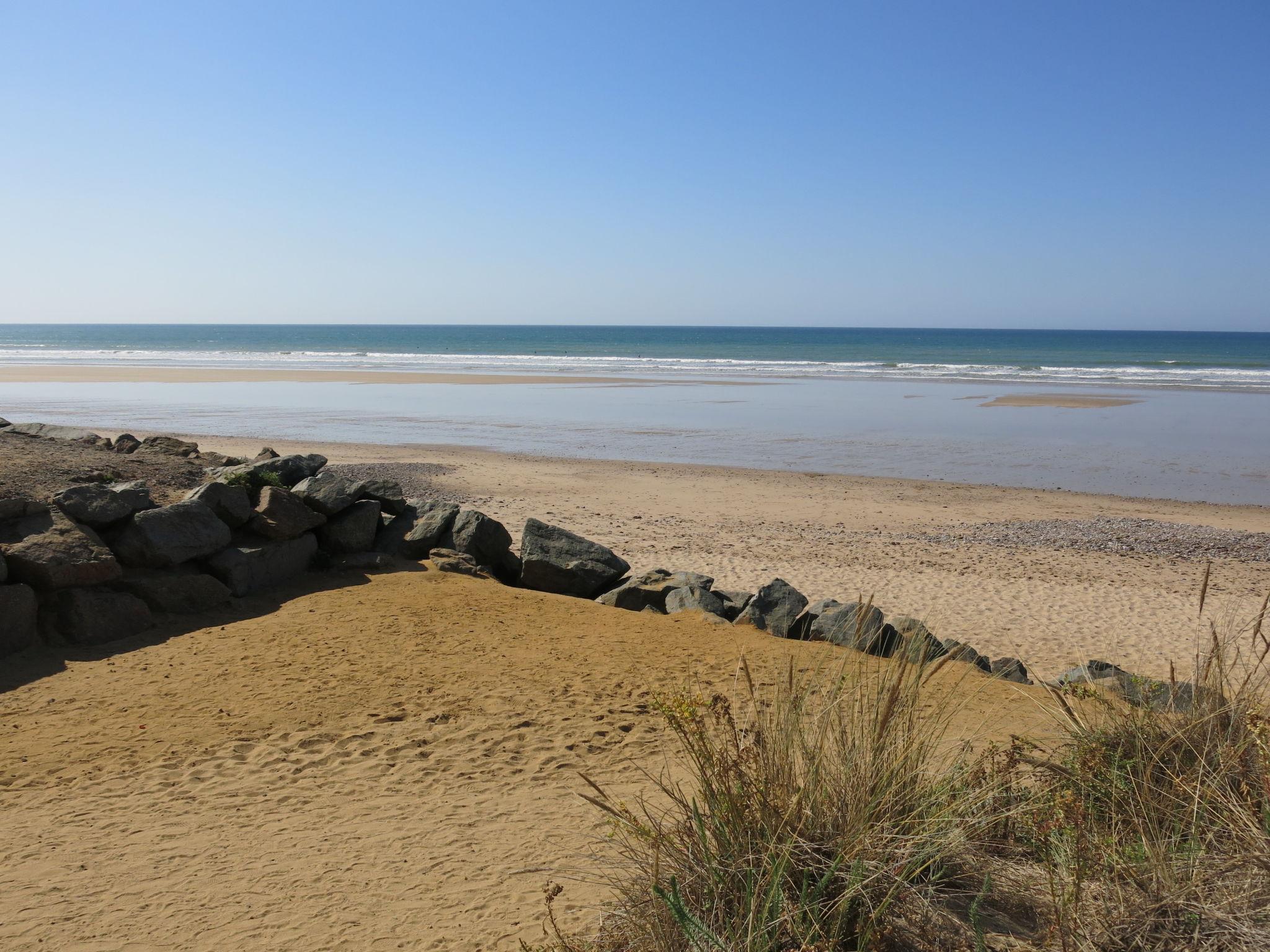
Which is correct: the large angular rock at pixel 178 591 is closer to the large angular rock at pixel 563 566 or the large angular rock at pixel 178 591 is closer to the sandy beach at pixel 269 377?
the large angular rock at pixel 563 566

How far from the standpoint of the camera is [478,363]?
59.6 m

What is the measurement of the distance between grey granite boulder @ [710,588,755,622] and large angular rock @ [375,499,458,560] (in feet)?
9.37

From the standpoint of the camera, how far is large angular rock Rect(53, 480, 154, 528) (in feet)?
25.5

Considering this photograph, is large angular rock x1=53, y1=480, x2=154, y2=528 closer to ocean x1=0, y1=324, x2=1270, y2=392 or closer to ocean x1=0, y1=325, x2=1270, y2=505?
ocean x1=0, y1=325, x2=1270, y2=505

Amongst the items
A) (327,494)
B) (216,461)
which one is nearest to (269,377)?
(216,461)

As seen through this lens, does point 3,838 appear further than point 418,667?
No

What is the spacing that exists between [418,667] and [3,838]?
2.75m

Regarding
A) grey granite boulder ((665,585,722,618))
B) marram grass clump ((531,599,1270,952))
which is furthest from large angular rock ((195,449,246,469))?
marram grass clump ((531,599,1270,952))

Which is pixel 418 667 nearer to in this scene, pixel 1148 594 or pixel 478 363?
pixel 1148 594

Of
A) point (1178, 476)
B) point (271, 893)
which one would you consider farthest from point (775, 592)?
point (1178, 476)

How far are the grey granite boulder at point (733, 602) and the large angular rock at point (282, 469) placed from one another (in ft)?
14.5

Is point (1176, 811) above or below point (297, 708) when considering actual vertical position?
above

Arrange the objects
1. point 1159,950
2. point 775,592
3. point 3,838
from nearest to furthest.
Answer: point 1159,950 < point 3,838 < point 775,592

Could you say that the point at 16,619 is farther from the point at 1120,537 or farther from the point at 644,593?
the point at 1120,537
